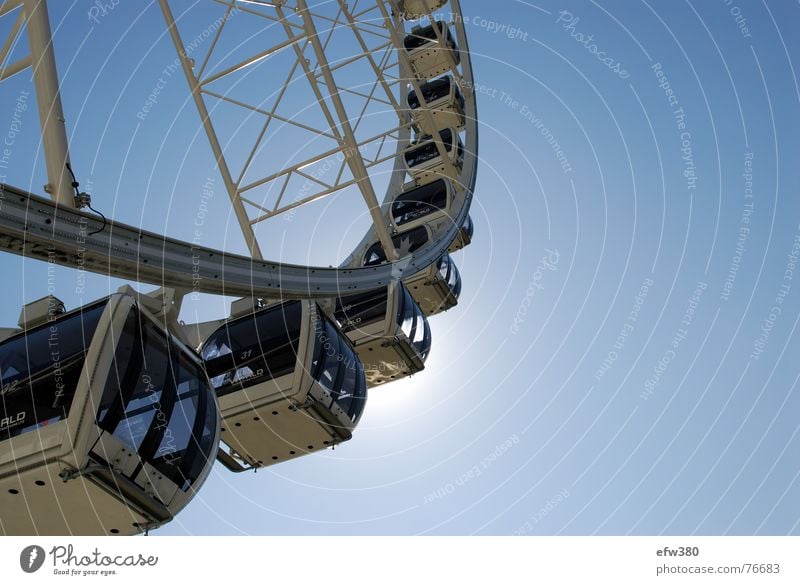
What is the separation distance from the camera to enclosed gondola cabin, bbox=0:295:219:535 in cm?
870

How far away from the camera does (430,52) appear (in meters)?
25.5

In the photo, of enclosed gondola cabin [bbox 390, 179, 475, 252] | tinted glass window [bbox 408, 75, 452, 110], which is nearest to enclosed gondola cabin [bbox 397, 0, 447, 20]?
tinted glass window [bbox 408, 75, 452, 110]

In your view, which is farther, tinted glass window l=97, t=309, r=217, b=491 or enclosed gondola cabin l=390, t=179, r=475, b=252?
enclosed gondola cabin l=390, t=179, r=475, b=252

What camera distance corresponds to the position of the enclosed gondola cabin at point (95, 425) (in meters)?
8.70

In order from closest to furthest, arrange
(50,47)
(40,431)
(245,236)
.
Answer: (40,431)
(50,47)
(245,236)

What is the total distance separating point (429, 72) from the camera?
84.7 feet

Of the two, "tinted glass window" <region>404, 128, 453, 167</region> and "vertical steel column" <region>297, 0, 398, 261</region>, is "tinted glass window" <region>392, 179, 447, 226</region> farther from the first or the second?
"vertical steel column" <region>297, 0, 398, 261</region>

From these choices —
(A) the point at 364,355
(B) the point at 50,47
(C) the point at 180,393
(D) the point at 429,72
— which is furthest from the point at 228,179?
(D) the point at 429,72

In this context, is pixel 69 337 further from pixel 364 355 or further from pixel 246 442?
pixel 364 355

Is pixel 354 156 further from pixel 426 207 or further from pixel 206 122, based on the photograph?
pixel 426 207

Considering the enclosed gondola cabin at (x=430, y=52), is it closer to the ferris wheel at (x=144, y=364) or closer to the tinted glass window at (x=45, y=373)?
the ferris wheel at (x=144, y=364)

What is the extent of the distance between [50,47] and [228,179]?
6854 millimetres

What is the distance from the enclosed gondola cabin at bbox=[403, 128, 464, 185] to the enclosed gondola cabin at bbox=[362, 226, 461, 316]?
3127 mm

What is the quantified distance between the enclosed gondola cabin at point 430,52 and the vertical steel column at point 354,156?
842cm
